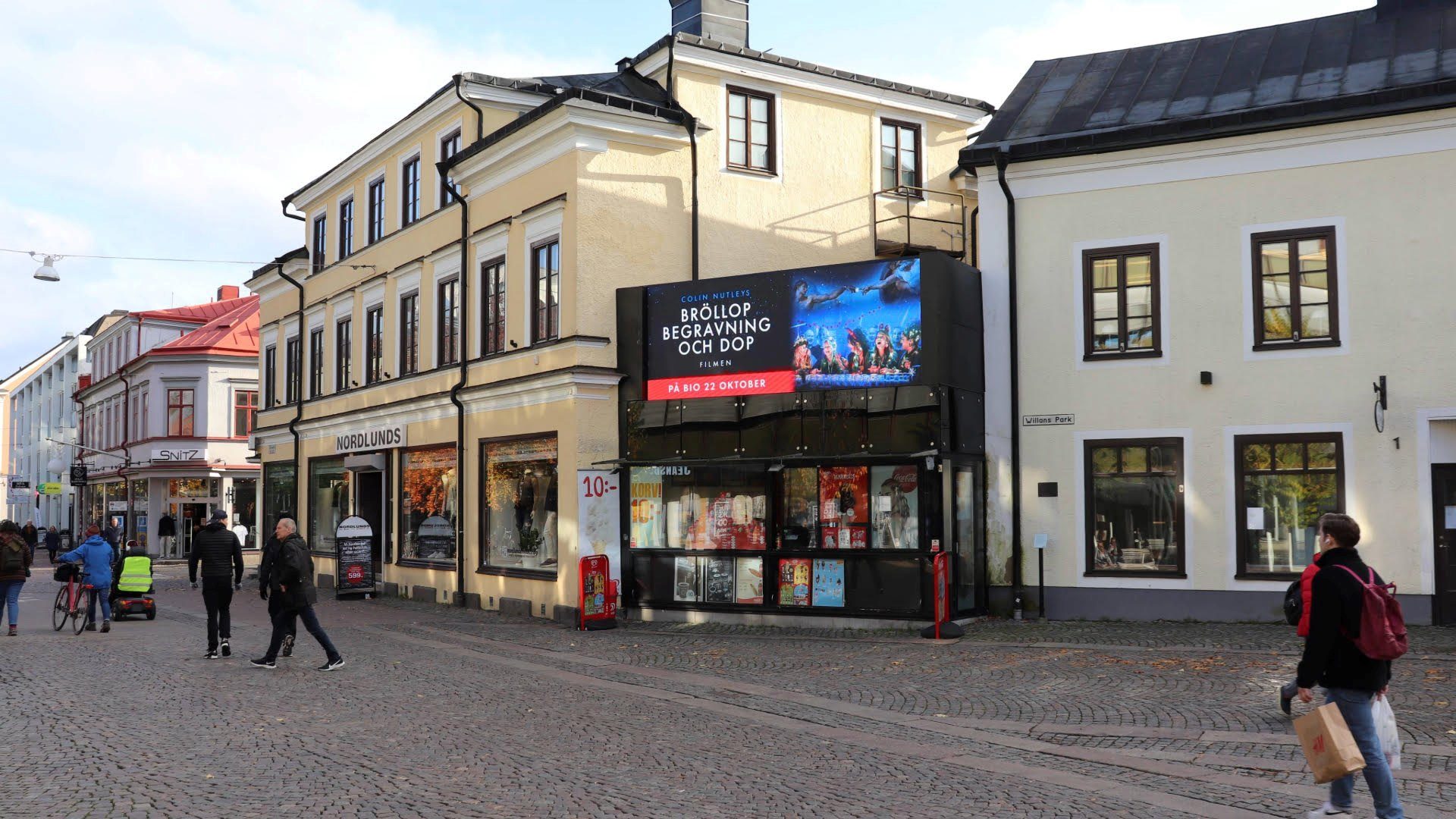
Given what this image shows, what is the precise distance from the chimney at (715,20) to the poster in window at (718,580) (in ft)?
32.3

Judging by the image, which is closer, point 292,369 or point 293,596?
point 293,596

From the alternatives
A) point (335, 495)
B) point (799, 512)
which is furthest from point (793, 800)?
point (335, 495)

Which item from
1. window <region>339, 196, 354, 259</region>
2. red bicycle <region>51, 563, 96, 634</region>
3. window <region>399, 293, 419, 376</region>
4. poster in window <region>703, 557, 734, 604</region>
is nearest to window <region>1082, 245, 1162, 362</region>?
poster in window <region>703, 557, 734, 604</region>

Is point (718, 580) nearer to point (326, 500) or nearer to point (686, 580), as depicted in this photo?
point (686, 580)

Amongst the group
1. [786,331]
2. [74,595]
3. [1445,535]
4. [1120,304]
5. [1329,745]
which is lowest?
[74,595]

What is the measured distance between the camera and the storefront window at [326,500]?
29531 mm

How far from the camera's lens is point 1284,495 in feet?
55.9

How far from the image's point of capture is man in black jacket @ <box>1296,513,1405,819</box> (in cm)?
683

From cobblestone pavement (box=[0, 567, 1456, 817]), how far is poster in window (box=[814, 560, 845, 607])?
926 mm

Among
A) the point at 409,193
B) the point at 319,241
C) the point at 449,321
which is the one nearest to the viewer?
the point at 449,321

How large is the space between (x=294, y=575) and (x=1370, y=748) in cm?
1160

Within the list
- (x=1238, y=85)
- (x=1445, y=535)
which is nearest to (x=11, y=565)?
(x=1238, y=85)

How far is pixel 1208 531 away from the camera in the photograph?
56.8ft

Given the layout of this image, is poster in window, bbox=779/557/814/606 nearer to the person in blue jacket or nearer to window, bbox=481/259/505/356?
window, bbox=481/259/505/356
